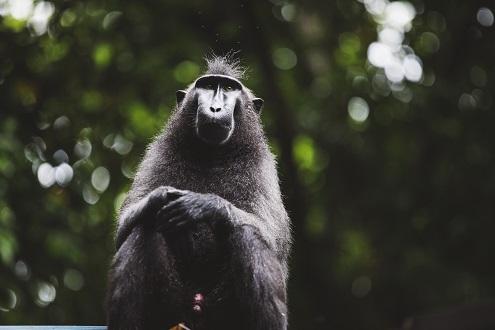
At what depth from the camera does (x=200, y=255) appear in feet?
17.8

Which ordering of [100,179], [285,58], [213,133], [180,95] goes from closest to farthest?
1. [213,133]
2. [180,95]
3. [100,179]
4. [285,58]

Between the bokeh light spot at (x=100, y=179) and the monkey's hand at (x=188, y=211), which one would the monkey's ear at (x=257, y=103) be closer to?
the monkey's hand at (x=188, y=211)

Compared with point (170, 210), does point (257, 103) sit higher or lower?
higher

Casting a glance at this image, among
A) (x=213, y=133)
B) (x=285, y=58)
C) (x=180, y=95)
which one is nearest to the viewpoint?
Answer: (x=213, y=133)

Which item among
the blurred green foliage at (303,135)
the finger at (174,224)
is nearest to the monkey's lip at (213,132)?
the finger at (174,224)

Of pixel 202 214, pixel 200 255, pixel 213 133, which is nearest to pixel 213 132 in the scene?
pixel 213 133

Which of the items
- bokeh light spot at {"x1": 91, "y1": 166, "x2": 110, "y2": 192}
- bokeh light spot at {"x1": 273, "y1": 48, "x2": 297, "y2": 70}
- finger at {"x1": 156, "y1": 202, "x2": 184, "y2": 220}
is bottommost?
bokeh light spot at {"x1": 91, "y1": 166, "x2": 110, "y2": 192}

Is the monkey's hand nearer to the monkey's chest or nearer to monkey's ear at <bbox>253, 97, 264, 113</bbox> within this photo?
the monkey's chest

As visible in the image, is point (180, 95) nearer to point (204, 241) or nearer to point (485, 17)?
point (204, 241)

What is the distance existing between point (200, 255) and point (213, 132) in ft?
2.74

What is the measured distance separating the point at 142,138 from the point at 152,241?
572 centimetres

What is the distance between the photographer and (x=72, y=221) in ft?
33.7

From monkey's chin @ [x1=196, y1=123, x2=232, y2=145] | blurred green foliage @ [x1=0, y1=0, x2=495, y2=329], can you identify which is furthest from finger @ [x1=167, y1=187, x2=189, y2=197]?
blurred green foliage @ [x1=0, y1=0, x2=495, y2=329]

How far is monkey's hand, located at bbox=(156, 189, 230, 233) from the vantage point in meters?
5.18
